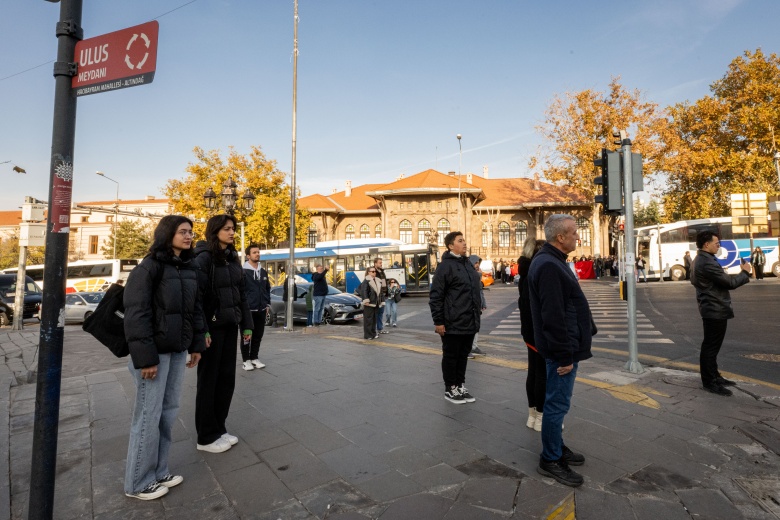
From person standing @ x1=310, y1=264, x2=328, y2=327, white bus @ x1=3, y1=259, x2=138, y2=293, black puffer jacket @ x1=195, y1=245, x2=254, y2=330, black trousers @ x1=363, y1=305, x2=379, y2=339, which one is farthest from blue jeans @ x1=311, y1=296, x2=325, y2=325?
white bus @ x1=3, y1=259, x2=138, y2=293

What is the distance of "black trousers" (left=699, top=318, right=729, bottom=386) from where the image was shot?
525 centimetres

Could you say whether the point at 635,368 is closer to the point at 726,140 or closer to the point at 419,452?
the point at 419,452

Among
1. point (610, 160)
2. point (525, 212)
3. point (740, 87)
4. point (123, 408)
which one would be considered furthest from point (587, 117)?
point (123, 408)

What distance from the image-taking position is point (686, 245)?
28484 millimetres

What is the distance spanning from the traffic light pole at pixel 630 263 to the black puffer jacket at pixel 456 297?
100 inches

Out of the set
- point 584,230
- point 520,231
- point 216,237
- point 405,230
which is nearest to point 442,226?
point 405,230

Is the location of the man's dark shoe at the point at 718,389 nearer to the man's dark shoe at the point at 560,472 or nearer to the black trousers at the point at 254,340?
the man's dark shoe at the point at 560,472

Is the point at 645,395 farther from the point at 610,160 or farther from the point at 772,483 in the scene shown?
the point at 610,160

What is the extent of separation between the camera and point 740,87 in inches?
1236

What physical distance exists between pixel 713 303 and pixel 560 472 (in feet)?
11.6

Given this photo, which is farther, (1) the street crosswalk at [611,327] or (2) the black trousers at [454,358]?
(1) the street crosswalk at [611,327]

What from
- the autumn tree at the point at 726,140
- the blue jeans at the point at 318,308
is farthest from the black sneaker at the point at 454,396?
the autumn tree at the point at 726,140

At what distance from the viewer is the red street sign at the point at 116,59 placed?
2.57m

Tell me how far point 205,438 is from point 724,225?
108 ft
